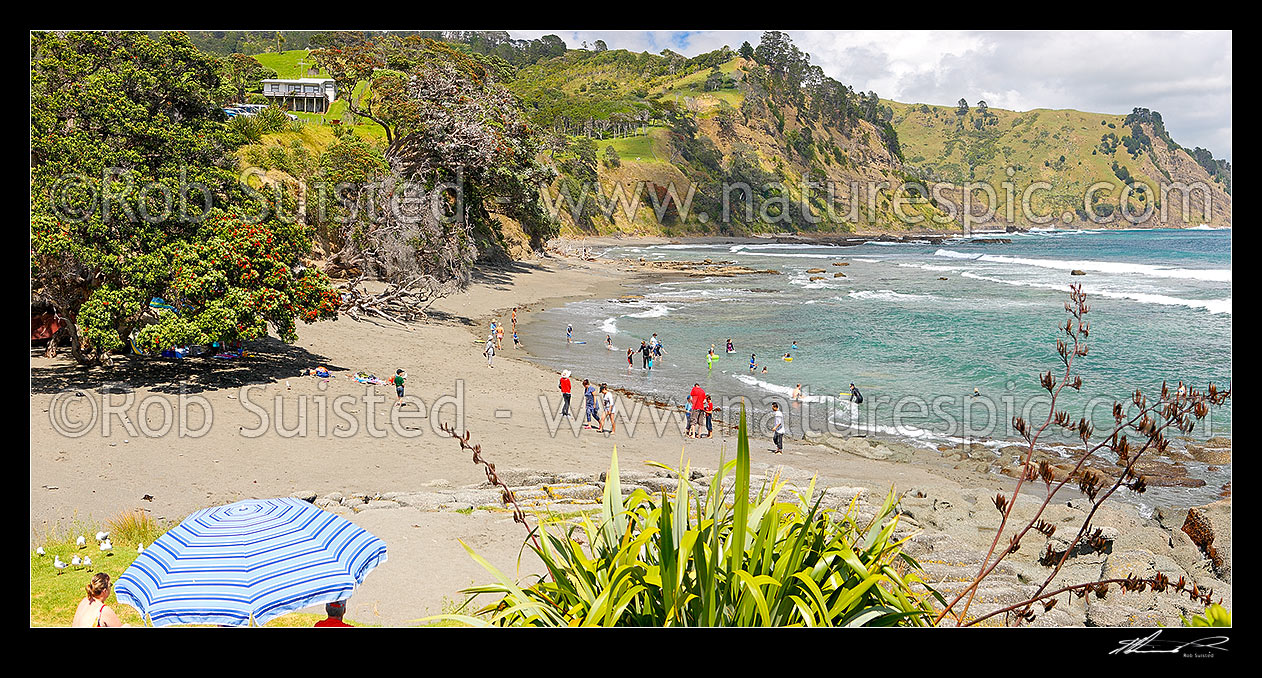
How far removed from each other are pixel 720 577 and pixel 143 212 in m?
15.5

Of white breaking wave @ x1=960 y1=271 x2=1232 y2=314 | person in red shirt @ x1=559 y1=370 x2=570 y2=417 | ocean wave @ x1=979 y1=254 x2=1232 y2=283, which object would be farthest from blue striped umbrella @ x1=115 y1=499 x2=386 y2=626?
ocean wave @ x1=979 y1=254 x2=1232 y2=283

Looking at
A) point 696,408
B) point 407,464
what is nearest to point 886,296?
point 696,408

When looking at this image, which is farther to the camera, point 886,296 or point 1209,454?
point 886,296

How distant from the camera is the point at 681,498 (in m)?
4.09

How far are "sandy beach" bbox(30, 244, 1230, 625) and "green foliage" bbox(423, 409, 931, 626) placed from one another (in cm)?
327

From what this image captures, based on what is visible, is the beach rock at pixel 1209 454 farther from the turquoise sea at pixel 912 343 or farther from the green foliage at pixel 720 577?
the green foliage at pixel 720 577

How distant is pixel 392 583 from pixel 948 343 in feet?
90.4

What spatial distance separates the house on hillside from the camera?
6719cm

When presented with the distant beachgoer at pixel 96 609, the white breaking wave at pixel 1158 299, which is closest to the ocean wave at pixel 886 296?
the white breaking wave at pixel 1158 299

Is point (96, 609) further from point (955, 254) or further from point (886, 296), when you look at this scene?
point (955, 254)
